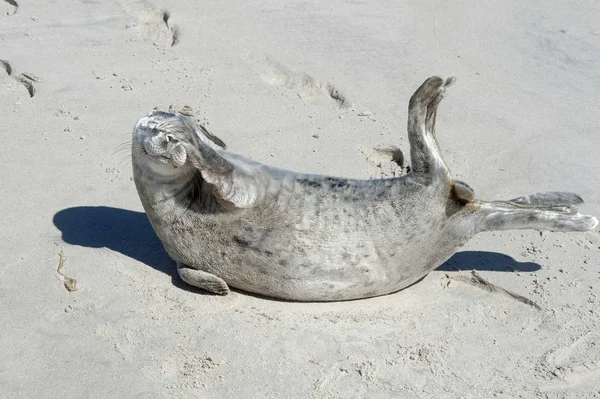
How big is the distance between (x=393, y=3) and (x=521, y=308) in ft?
15.1

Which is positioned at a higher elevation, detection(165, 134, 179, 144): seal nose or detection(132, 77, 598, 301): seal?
detection(165, 134, 179, 144): seal nose

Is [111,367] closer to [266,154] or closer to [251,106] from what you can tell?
[266,154]

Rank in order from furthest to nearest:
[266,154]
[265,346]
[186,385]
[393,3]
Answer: [393,3]
[266,154]
[265,346]
[186,385]

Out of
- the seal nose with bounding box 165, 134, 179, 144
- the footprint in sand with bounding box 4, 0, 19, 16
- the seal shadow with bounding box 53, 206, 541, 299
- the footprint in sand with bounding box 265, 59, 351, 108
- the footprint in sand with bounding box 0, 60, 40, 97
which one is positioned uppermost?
the seal nose with bounding box 165, 134, 179, 144

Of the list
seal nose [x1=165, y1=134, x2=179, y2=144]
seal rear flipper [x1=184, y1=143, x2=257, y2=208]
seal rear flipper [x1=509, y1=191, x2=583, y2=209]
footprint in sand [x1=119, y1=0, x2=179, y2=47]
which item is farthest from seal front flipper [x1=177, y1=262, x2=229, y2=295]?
footprint in sand [x1=119, y1=0, x2=179, y2=47]

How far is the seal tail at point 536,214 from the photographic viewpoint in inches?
216

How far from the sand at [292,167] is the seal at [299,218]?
0.62 feet

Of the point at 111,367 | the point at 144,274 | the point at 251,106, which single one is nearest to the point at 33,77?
the point at 251,106

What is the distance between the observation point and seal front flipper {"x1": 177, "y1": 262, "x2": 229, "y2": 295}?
5227 millimetres

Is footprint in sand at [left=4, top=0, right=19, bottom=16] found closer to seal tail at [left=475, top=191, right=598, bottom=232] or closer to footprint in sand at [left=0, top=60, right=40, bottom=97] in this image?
footprint in sand at [left=0, top=60, right=40, bottom=97]

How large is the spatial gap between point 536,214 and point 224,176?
6.37 feet

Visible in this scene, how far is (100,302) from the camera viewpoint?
5211 millimetres

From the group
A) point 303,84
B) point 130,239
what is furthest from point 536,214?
point 303,84

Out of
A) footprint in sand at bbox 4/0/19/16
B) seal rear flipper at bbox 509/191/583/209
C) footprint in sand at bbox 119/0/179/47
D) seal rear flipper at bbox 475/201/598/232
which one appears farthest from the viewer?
footprint in sand at bbox 4/0/19/16
